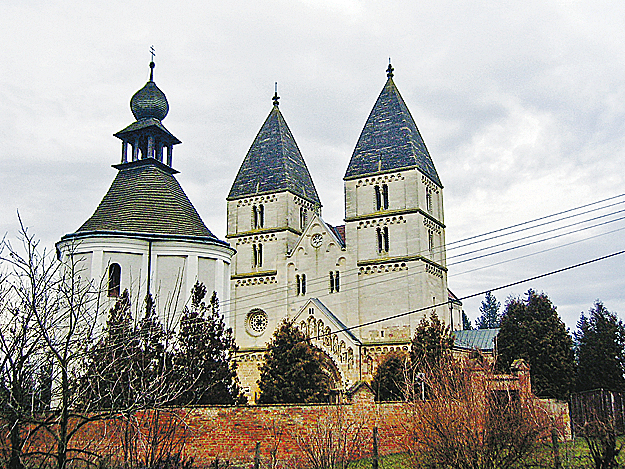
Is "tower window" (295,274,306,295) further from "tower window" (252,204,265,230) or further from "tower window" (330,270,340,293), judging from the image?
"tower window" (252,204,265,230)

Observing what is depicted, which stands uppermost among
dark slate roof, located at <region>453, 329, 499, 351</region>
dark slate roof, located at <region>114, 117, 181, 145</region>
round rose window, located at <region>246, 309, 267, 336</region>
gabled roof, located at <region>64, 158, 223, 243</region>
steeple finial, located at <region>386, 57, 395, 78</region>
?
steeple finial, located at <region>386, 57, 395, 78</region>

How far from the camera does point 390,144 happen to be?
152 feet

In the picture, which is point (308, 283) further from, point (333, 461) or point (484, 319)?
point (484, 319)

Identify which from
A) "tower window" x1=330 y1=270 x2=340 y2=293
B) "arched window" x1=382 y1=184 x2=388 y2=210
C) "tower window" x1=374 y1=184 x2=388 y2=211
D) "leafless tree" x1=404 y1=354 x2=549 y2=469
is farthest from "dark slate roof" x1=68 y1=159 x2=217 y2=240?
"leafless tree" x1=404 y1=354 x2=549 y2=469

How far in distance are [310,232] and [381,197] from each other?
224 inches

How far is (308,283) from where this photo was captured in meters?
46.9

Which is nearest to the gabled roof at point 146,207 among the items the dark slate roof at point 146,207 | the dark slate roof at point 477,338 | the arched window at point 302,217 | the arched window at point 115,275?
the dark slate roof at point 146,207

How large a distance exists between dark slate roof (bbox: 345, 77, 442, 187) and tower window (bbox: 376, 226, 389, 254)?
3965mm

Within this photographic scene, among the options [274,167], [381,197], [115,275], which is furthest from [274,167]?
[115,275]

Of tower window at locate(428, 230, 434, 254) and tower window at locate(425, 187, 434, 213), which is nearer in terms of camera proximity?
tower window at locate(428, 230, 434, 254)

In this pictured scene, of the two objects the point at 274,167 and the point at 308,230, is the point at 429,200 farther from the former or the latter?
the point at 274,167

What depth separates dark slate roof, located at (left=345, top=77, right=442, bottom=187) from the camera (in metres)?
45.6

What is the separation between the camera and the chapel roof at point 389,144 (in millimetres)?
45562

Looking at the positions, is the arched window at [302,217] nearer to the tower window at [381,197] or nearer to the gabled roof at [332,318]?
the tower window at [381,197]
